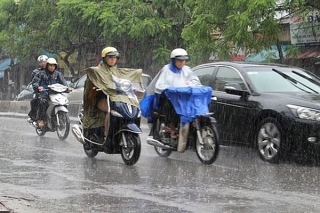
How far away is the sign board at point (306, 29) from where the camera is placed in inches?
878

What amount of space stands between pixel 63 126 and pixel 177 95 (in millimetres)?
5382

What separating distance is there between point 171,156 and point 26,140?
4146 mm

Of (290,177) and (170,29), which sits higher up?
(170,29)

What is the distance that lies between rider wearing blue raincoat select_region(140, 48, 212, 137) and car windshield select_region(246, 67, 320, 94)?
1068 millimetres

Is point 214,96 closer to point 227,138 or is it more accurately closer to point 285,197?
point 227,138

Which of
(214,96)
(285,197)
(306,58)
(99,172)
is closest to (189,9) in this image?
(306,58)

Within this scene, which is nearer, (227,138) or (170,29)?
(227,138)

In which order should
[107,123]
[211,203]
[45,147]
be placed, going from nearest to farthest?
[211,203] < [107,123] < [45,147]

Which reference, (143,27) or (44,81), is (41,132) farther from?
(143,27)

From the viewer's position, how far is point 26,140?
15.8m

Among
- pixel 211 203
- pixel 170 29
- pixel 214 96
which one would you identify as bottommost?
pixel 211 203

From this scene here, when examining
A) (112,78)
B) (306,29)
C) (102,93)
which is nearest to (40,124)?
(102,93)

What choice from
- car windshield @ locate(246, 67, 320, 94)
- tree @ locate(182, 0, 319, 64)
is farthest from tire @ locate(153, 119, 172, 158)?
tree @ locate(182, 0, 319, 64)

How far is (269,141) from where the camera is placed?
1157 centimetres
